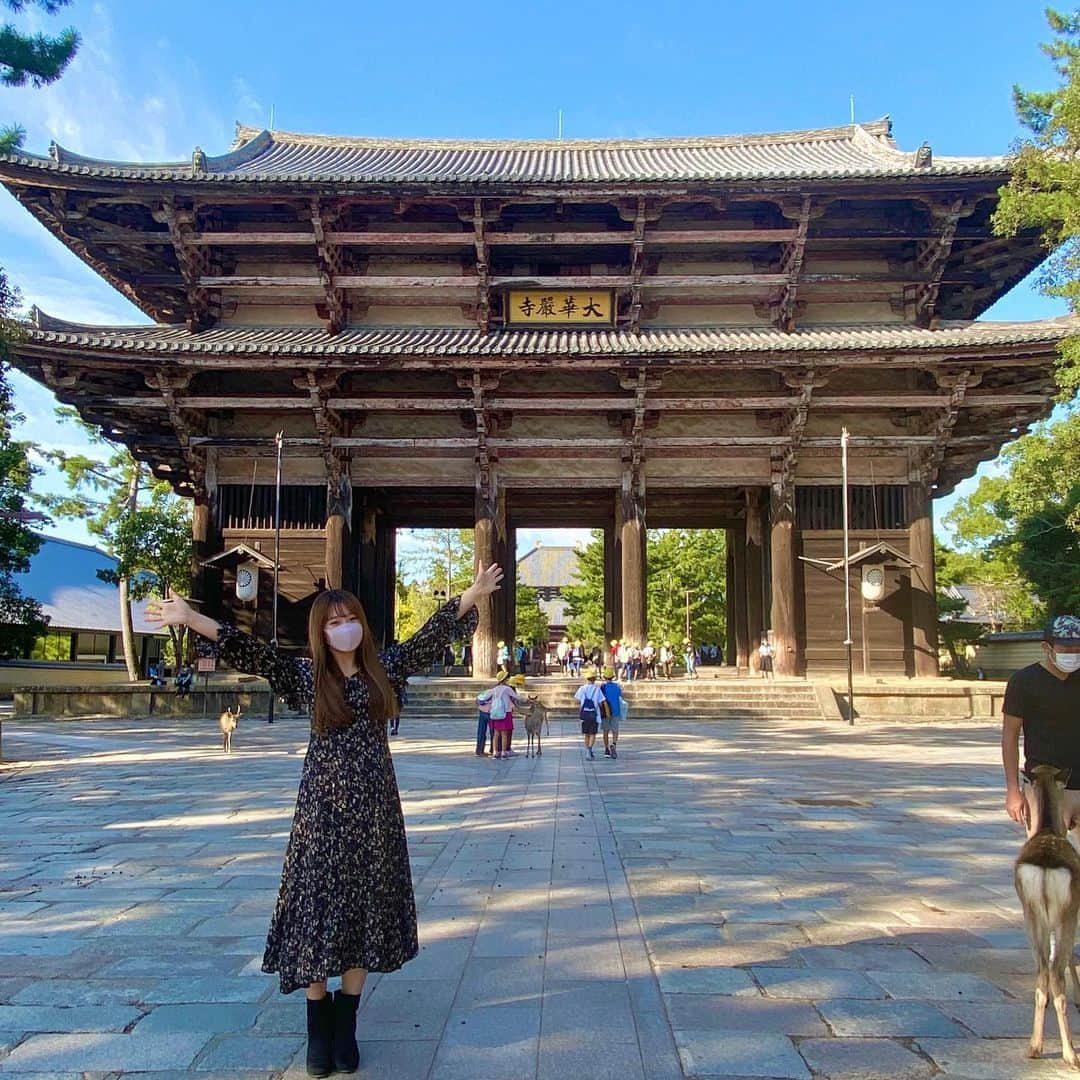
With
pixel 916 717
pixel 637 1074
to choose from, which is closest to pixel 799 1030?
pixel 637 1074

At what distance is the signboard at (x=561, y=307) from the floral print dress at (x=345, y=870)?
1777 centimetres

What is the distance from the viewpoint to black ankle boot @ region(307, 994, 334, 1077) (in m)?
3.01

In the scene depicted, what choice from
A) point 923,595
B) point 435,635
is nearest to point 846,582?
point 923,595

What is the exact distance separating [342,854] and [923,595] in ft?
60.9

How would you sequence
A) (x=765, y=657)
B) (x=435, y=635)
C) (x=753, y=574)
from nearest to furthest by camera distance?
(x=435, y=635) < (x=765, y=657) < (x=753, y=574)

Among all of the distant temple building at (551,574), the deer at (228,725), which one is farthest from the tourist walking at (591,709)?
the distant temple building at (551,574)

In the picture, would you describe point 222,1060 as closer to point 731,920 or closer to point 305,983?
point 305,983

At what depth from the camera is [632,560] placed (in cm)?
1988

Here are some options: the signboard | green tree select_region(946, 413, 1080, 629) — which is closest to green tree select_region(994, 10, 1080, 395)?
green tree select_region(946, 413, 1080, 629)

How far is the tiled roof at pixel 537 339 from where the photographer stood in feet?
57.4

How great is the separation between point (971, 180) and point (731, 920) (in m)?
17.5

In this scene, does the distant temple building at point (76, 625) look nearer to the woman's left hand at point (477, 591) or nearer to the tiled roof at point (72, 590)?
the tiled roof at point (72, 590)

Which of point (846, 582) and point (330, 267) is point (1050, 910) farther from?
point (330, 267)

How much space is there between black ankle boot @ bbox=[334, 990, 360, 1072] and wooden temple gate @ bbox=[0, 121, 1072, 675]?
15.8 meters
